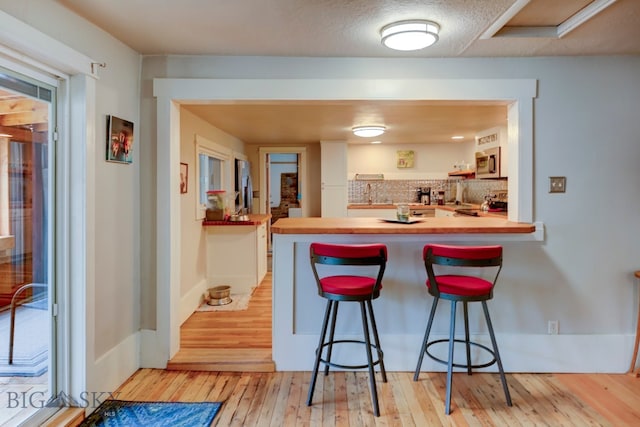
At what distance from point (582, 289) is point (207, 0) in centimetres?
308

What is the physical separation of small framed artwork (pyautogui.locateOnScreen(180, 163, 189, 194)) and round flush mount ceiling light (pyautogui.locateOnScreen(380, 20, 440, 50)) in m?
2.39

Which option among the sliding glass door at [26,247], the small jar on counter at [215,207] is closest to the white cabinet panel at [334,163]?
the small jar on counter at [215,207]

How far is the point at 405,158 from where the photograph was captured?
273 inches

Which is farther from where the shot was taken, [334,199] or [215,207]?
[334,199]

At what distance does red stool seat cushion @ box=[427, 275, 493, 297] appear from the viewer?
223 cm

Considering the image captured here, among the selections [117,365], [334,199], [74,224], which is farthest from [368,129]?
[117,365]

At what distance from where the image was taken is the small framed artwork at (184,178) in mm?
3696

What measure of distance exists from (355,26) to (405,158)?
4941 millimetres

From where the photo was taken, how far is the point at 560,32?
2.29 meters

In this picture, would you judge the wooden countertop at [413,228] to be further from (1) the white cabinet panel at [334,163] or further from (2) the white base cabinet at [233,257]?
(1) the white cabinet panel at [334,163]

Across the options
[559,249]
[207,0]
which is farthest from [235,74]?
[559,249]

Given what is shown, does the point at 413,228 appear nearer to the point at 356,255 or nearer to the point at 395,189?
the point at 356,255

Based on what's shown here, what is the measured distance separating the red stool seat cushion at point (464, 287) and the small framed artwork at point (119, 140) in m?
2.18

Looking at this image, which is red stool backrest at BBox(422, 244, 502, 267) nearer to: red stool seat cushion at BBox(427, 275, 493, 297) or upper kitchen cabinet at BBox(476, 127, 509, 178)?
red stool seat cushion at BBox(427, 275, 493, 297)
